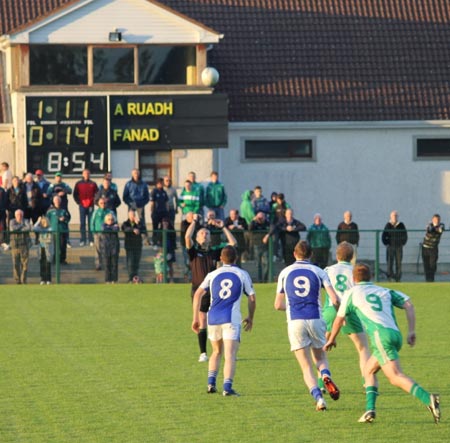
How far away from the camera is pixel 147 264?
1212 inches

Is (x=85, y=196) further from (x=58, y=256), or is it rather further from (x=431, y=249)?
(x=431, y=249)

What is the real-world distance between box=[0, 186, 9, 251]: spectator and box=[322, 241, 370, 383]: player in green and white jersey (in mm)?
16252

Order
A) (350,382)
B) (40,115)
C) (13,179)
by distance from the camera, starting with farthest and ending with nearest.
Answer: (40,115), (13,179), (350,382)

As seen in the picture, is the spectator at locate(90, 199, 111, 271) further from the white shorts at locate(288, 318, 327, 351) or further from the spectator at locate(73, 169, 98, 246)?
the white shorts at locate(288, 318, 327, 351)

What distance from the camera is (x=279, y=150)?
39.5 m

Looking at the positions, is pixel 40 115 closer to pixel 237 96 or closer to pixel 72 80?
pixel 72 80

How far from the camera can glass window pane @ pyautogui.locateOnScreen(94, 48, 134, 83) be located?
1446 inches

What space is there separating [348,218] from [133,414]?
63.0 feet

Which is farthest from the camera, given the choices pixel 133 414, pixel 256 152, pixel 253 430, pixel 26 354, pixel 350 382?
pixel 256 152

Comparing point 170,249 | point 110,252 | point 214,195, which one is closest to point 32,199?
point 110,252

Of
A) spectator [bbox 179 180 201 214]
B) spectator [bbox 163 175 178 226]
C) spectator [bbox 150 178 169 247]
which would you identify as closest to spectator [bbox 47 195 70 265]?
spectator [bbox 150 178 169 247]

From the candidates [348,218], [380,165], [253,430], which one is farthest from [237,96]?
[253,430]

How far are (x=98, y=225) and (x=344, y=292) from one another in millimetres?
16756

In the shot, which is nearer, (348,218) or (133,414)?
(133,414)
